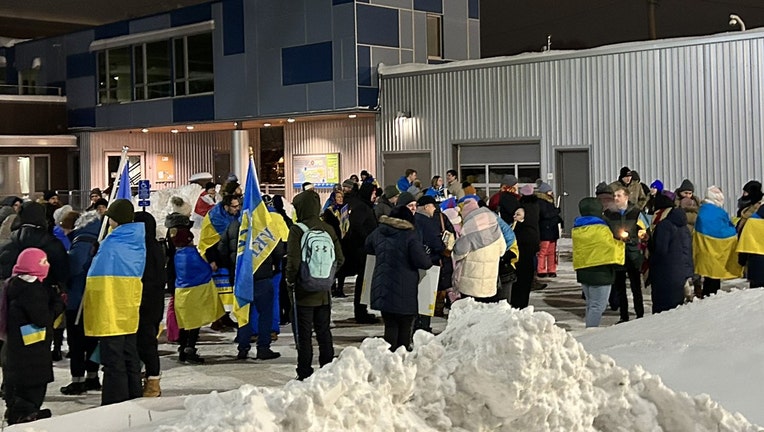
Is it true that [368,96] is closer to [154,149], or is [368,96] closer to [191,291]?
[154,149]

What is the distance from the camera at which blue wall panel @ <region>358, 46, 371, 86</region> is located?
89.3ft

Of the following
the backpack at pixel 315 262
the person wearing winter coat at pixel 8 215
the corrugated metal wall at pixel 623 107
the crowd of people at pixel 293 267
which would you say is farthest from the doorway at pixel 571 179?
the backpack at pixel 315 262

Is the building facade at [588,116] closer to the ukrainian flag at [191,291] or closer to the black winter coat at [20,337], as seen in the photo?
the ukrainian flag at [191,291]

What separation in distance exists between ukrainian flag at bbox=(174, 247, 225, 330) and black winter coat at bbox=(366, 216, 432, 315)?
6.59 ft

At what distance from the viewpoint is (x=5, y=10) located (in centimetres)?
4797

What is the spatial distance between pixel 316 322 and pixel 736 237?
18.8ft

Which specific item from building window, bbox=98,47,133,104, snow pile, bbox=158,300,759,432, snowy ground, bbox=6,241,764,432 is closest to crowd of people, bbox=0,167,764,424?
A: snowy ground, bbox=6,241,764,432

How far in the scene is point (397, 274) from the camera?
30.0ft

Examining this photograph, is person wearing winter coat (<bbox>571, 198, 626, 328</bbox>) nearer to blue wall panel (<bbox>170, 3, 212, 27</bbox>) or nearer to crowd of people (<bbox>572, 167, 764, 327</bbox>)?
crowd of people (<bbox>572, 167, 764, 327</bbox>)

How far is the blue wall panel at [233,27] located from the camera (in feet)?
99.2

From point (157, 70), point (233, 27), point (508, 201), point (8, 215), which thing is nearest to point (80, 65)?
point (157, 70)

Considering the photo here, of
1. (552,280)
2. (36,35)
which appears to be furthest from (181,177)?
(552,280)

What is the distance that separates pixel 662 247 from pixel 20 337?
6481 millimetres

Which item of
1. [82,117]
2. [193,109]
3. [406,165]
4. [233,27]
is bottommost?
[406,165]
